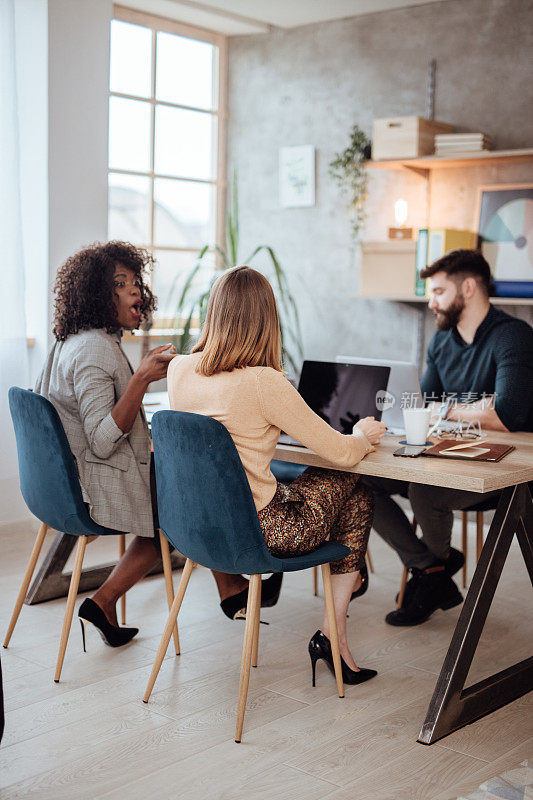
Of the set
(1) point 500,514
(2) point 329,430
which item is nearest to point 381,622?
(1) point 500,514

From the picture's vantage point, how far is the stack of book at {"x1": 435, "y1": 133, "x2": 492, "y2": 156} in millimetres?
4316

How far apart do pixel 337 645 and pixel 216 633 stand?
0.61m

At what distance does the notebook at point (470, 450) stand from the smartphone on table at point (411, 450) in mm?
22

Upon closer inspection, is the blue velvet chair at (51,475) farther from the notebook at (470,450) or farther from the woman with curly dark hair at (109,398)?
the notebook at (470,450)

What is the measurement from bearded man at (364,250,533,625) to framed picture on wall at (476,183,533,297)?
41.3 inches

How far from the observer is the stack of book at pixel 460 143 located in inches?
170

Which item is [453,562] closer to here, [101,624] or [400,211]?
[101,624]

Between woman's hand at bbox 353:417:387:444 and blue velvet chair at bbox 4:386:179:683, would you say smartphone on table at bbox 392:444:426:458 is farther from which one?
blue velvet chair at bbox 4:386:179:683

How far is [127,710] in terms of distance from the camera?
2.45m

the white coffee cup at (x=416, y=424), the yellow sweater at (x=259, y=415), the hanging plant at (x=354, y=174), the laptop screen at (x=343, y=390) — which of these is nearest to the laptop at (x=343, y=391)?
the laptop screen at (x=343, y=390)

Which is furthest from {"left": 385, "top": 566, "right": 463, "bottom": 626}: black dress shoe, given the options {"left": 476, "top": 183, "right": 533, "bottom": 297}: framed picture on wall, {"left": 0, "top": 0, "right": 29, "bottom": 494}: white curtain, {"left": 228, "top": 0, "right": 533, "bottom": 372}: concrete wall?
{"left": 0, "top": 0, "right": 29, "bottom": 494}: white curtain

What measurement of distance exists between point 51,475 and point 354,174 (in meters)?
2.99

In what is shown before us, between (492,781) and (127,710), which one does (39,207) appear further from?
(492,781)

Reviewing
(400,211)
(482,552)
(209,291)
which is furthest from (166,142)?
(482,552)
